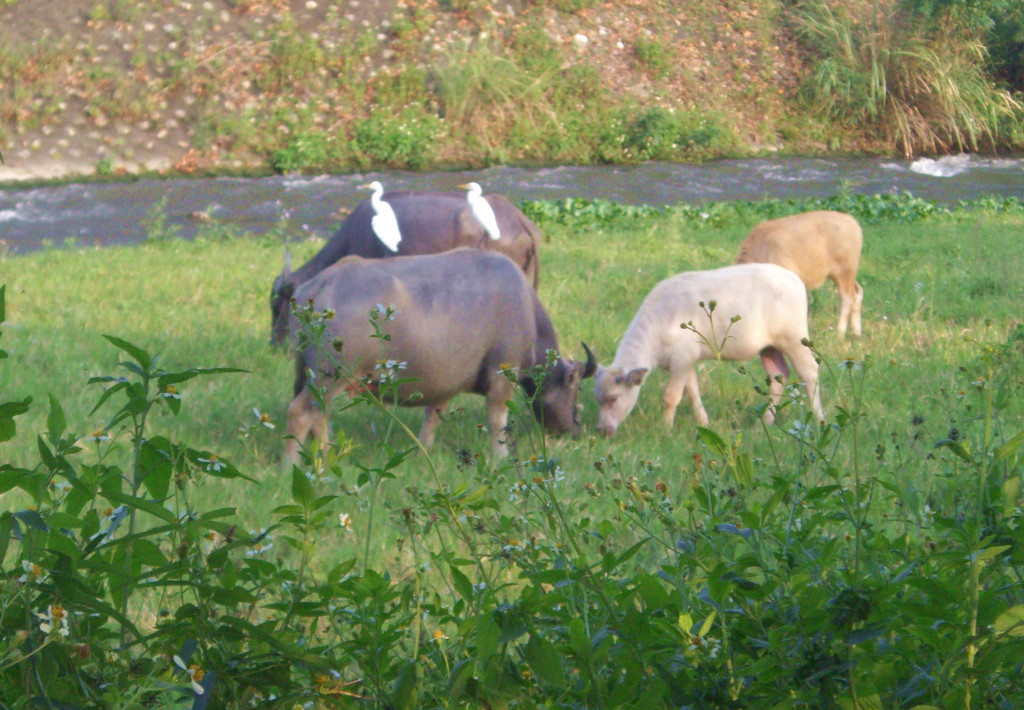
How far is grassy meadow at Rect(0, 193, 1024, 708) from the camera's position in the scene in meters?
1.76

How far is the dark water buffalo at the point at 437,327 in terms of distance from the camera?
5.69m

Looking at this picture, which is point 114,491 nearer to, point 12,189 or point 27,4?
point 12,189

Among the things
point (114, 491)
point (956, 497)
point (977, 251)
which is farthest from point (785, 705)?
point (977, 251)

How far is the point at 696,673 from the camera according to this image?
1806mm

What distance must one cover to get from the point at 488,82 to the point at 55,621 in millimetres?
21462

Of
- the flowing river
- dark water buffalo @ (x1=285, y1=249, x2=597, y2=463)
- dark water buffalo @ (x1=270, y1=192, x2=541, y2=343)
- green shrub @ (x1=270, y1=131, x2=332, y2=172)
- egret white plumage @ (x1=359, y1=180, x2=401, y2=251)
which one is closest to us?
dark water buffalo @ (x1=285, y1=249, x2=597, y2=463)

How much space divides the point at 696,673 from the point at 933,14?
26115 millimetres

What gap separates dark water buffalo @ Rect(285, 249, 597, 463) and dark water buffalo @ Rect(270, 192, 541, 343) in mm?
2546

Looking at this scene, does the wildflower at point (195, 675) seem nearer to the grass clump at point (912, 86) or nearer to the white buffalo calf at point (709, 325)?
the white buffalo calf at point (709, 325)

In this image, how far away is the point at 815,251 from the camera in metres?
9.76

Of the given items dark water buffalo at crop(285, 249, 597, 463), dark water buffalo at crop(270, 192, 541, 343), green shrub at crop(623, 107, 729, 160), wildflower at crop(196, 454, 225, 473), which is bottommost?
green shrub at crop(623, 107, 729, 160)

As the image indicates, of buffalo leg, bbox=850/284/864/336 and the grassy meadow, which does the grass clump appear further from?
buffalo leg, bbox=850/284/864/336

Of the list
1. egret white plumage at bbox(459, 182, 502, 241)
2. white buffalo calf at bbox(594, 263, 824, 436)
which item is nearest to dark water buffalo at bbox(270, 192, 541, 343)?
egret white plumage at bbox(459, 182, 502, 241)

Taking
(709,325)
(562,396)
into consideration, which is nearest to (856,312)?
(709,325)
